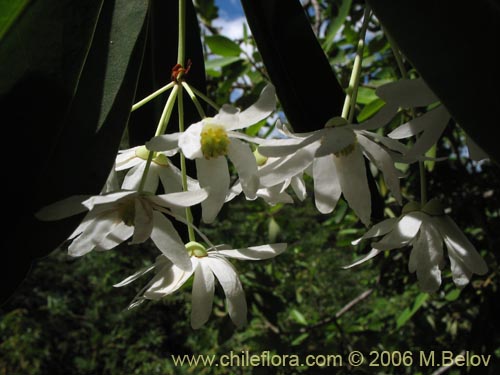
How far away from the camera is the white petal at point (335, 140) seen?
46 centimetres

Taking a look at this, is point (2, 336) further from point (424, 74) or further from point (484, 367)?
point (424, 74)

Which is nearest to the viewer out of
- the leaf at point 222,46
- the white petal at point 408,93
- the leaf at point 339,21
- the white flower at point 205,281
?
the white petal at point 408,93

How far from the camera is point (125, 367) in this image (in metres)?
4.32

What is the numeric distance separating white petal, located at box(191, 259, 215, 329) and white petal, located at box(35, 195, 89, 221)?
17cm

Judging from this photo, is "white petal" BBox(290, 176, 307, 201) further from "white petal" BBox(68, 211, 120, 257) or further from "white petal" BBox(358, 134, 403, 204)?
"white petal" BBox(68, 211, 120, 257)

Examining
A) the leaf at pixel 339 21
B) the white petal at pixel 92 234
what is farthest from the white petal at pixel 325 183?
the leaf at pixel 339 21

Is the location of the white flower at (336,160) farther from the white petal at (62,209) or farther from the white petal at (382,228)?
the white petal at (62,209)

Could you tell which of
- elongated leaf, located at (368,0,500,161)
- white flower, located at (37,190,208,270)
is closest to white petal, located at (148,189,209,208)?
white flower, located at (37,190,208,270)

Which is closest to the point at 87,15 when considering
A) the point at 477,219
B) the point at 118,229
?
the point at 118,229

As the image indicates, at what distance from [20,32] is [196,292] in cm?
31

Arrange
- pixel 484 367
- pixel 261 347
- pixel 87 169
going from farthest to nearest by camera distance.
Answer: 1. pixel 261 347
2. pixel 484 367
3. pixel 87 169

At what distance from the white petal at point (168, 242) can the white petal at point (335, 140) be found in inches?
6.7

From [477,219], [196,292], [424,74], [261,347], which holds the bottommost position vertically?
[261,347]

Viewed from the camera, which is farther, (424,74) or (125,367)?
(125,367)
